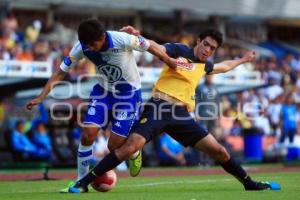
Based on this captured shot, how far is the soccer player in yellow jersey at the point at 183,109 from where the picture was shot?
36.6 ft

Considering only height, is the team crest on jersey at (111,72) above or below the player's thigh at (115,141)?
above

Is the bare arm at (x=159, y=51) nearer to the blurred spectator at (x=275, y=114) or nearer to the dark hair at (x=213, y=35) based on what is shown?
the dark hair at (x=213, y=35)

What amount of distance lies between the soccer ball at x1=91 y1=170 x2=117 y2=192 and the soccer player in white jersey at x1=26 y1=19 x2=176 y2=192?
0.25m

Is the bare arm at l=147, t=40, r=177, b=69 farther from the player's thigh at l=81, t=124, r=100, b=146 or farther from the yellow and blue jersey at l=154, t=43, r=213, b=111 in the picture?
the player's thigh at l=81, t=124, r=100, b=146

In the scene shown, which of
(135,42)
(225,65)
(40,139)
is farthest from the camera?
(40,139)

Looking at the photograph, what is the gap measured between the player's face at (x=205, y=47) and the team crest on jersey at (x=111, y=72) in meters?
1.09

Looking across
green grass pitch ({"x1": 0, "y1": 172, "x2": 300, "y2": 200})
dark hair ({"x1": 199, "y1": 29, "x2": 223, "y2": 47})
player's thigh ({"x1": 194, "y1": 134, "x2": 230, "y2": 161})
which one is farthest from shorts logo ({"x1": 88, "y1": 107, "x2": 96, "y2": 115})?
dark hair ({"x1": 199, "y1": 29, "x2": 223, "y2": 47})

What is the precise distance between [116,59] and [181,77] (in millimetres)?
911

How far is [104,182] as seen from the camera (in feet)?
38.0

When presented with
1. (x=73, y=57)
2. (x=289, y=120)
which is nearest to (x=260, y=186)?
(x=73, y=57)

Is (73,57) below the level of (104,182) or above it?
above

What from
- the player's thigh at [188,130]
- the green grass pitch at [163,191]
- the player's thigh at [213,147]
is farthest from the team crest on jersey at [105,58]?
the green grass pitch at [163,191]

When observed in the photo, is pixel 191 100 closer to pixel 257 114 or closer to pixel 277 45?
pixel 257 114

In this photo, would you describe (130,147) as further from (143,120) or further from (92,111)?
(92,111)
